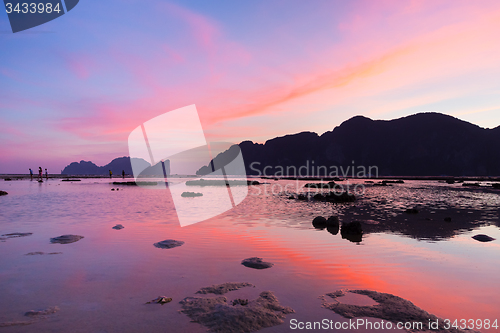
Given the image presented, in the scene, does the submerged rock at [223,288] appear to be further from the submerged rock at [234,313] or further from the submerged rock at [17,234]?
the submerged rock at [17,234]

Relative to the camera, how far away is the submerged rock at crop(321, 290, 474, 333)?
16.7ft

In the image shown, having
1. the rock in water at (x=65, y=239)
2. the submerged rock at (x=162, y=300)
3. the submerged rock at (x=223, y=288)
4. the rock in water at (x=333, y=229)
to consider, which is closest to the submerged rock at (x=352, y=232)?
the rock in water at (x=333, y=229)

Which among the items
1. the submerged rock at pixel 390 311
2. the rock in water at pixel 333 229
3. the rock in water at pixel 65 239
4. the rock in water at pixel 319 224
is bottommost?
the rock in water at pixel 333 229

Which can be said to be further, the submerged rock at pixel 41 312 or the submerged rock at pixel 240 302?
the submerged rock at pixel 240 302

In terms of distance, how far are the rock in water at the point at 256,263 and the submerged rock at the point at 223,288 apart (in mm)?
1447

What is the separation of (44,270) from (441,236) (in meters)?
16.9

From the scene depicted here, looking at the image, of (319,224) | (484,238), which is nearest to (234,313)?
(319,224)

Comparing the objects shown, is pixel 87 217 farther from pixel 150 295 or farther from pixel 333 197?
pixel 333 197

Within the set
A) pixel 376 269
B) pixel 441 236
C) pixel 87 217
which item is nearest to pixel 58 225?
pixel 87 217

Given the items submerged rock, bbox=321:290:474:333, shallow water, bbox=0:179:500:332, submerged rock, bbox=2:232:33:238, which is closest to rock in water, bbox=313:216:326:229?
shallow water, bbox=0:179:500:332

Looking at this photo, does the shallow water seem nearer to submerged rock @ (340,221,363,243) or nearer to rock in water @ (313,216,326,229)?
submerged rock @ (340,221,363,243)

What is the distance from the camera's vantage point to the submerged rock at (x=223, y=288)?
6.33 m

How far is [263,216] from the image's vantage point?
18.7 m

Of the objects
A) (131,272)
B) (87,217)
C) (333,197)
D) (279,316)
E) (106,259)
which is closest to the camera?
(279,316)
